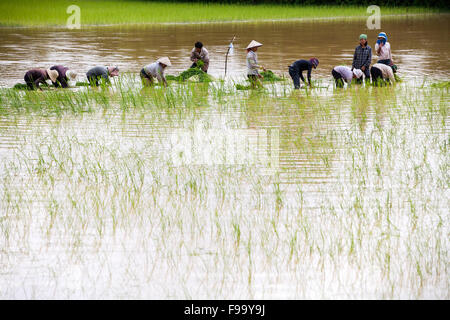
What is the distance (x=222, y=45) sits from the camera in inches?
758

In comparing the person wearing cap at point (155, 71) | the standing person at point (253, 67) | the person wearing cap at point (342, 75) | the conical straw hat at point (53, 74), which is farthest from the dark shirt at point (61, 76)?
the person wearing cap at point (342, 75)

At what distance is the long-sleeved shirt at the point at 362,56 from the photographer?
11.4 meters

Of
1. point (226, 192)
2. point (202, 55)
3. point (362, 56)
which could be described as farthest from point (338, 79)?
point (226, 192)

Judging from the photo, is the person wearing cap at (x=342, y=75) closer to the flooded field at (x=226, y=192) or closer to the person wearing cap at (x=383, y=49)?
the flooded field at (x=226, y=192)

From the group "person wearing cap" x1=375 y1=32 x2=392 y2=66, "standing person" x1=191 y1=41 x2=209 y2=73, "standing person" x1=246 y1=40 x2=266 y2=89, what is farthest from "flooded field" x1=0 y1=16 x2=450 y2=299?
"standing person" x1=191 y1=41 x2=209 y2=73

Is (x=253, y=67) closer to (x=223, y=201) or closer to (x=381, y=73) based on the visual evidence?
(x=381, y=73)

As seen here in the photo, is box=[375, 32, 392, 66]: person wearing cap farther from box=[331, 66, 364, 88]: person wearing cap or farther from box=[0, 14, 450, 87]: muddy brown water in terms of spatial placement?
box=[0, 14, 450, 87]: muddy brown water

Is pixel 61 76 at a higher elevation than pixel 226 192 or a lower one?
higher

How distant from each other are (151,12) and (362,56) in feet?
67.4

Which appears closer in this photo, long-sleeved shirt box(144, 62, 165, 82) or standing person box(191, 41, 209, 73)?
long-sleeved shirt box(144, 62, 165, 82)

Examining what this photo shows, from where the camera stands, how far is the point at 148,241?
4871 mm

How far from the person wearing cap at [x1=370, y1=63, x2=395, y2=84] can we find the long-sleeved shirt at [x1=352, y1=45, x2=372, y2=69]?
30 cm

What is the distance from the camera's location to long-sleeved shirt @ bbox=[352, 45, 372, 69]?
11438 mm

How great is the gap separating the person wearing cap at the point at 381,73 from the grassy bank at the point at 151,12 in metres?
17.5
